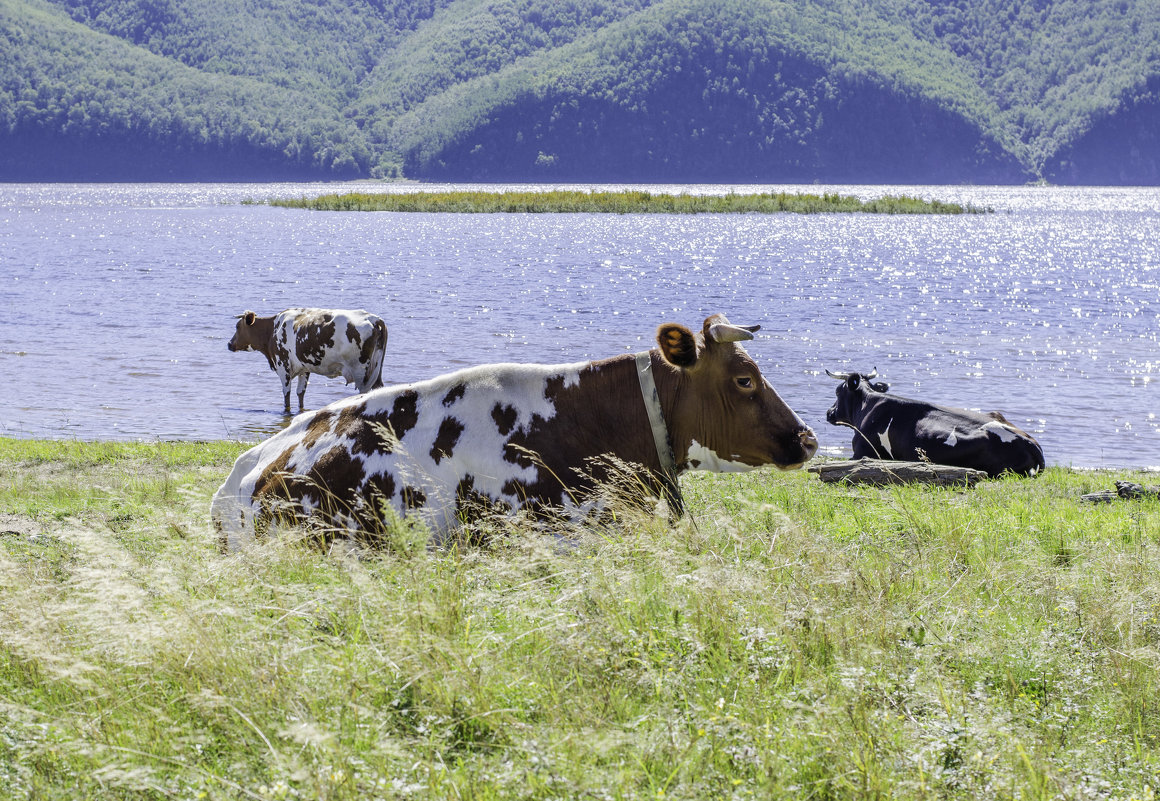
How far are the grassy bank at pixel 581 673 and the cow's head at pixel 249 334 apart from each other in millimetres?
17116

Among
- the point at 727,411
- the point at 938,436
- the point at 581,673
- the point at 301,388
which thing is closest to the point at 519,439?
the point at 727,411

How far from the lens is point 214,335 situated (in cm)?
3189

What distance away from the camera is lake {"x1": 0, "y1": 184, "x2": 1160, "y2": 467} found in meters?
21.3

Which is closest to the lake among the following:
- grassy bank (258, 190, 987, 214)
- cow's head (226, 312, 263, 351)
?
cow's head (226, 312, 263, 351)

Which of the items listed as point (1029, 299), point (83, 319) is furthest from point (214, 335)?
point (1029, 299)

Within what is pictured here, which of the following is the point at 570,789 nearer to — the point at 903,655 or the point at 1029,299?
the point at 903,655

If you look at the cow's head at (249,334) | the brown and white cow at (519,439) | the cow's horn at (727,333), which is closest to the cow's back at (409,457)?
the brown and white cow at (519,439)

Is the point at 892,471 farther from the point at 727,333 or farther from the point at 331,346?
the point at 331,346

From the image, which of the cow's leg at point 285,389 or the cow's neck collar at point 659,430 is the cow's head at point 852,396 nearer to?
the cow's neck collar at point 659,430

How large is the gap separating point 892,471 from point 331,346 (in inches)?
498

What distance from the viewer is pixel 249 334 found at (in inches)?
914

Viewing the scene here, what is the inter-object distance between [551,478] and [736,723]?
99.2 inches

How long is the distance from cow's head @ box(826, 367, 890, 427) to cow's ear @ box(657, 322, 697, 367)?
10.1m

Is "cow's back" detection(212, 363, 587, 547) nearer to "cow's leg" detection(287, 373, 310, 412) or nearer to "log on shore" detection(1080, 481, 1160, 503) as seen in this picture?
"log on shore" detection(1080, 481, 1160, 503)
